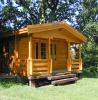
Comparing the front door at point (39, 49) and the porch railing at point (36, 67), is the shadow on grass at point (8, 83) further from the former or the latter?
the front door at point (39, 49)

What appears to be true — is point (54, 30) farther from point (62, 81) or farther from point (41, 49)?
point (62, 81)

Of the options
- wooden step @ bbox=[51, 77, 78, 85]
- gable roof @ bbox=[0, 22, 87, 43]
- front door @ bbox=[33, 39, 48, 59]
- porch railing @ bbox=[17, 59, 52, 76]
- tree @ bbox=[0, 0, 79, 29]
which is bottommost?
wooden step @ bbox=[51, 77, 78, 85]

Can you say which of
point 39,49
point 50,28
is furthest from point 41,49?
point 50,28

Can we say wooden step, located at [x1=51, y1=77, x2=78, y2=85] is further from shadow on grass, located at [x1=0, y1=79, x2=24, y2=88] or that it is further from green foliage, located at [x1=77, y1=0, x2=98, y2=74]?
green foliage, located at [x1=77, y1=0, x2=98, y2=74]

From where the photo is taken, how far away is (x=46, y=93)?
1681cm

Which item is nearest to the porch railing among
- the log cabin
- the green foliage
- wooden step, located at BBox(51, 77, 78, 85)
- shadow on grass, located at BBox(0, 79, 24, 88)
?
the log cabin

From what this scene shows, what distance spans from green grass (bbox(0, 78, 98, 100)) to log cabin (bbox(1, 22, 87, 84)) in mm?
1653

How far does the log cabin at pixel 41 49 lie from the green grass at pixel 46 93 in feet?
5.42

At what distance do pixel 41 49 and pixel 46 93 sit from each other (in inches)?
276

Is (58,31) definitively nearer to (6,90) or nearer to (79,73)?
(79,73)

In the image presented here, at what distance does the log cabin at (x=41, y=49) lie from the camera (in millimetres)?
19984

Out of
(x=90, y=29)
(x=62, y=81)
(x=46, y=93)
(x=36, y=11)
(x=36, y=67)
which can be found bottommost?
(x=46, y=93)

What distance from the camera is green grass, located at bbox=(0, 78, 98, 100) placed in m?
15.3

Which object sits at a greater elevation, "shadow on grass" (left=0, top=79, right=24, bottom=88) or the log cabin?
the log cabin
